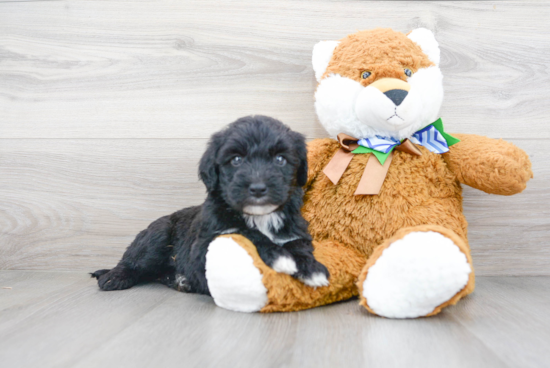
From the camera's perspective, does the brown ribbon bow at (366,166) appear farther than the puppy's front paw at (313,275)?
Yes

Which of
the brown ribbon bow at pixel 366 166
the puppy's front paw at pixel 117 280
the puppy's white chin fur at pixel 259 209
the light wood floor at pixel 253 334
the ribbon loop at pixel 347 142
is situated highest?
the ribbon loop at pixel 347 142

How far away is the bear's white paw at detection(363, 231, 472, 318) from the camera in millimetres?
1244

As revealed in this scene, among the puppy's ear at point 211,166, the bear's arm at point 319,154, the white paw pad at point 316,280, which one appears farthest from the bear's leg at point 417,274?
the puppy's ear at point 211,166

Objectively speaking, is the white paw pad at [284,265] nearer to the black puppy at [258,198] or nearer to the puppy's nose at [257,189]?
the black puppy at [258,198]

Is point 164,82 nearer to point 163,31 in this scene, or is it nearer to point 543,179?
point 163,31

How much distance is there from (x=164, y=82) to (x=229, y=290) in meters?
1.16

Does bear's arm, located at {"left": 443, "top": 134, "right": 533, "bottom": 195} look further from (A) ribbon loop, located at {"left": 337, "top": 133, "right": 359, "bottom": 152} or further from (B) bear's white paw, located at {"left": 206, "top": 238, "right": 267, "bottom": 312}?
(B) bear's white paw, located at {"left": 206, "top": 238, "right": 267, "bottom": 312}

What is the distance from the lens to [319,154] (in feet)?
5.68

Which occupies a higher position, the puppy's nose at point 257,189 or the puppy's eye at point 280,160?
the puppy's eye at point 280,160

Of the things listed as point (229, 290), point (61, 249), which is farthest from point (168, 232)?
point (61, 249)

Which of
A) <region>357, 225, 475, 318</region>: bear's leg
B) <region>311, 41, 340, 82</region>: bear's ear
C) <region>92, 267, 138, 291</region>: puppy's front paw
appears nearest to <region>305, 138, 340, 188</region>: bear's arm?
<region>311, 41, 340, 82</region>: bear's ear

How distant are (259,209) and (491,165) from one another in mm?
862

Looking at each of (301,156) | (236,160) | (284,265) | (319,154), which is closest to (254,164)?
(236,160)

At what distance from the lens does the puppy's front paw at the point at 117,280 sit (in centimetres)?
175
